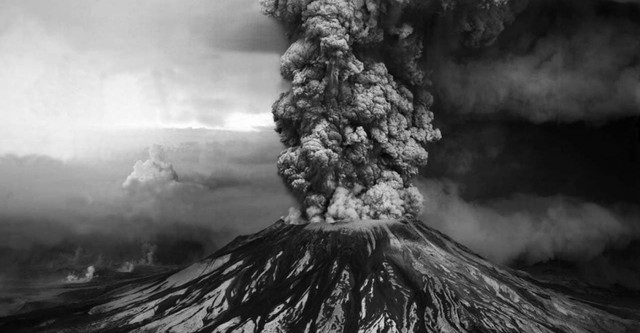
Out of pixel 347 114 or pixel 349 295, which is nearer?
pixel 349 295

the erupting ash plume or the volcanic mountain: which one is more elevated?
the erupting ash plume

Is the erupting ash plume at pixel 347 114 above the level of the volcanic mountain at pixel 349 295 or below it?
above

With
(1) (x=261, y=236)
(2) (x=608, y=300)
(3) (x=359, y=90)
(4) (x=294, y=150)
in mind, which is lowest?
(2) (x=608, y=300)

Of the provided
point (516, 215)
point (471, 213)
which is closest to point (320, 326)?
point (471, 213)

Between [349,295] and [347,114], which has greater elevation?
[347,114]

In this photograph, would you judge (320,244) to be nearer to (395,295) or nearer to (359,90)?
(395,295)
